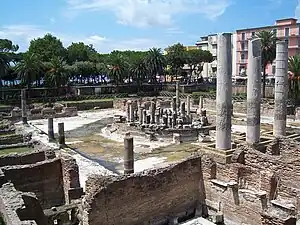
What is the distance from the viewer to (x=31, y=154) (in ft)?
58.5

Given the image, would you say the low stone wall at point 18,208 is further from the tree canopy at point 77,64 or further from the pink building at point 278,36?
the pink building at point 278,36

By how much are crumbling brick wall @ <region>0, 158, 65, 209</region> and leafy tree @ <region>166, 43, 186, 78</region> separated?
192ft

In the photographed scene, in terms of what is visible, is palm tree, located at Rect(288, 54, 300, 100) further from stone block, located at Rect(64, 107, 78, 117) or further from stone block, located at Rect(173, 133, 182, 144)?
stone block, located at Rect(64, 107, 78, 117)

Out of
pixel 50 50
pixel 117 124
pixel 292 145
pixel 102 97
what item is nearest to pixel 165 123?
pixel 117 124

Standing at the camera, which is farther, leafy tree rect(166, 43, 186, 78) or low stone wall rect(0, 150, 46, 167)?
leafy tree rect(166, 43, 186, 78)

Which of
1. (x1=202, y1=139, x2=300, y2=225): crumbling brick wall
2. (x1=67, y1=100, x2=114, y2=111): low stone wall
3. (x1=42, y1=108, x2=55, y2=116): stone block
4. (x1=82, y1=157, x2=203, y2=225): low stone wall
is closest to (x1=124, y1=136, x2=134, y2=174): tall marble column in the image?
(x1=82, y1=157, x2=203, y2=225): low stone wall

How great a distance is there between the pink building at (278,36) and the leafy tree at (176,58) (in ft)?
43.9

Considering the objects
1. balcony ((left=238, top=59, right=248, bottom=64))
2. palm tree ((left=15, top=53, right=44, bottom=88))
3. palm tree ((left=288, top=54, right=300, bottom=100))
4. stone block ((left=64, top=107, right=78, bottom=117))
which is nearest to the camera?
palm tree ((left=288, top=54, right=300, bottom=100))

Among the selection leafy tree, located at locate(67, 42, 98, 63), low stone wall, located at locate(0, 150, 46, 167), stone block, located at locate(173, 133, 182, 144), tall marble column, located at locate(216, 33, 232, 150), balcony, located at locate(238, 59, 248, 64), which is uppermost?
leafy tree, located at locate(67, 42, 98, 63)

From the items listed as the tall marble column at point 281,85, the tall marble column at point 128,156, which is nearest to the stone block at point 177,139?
the tall marble column at point 128,156

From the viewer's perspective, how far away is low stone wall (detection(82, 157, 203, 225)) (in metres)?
12.6

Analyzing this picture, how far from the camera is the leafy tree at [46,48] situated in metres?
67.2

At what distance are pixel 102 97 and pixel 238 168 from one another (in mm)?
44473

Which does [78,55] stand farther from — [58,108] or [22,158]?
[22,158]
